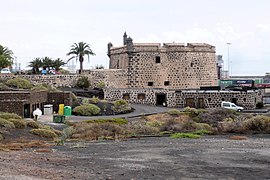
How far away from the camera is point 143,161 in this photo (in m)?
18.6

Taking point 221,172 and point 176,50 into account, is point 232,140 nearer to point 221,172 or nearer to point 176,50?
point 221,172

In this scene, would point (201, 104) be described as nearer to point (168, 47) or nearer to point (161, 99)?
point (161, 99)

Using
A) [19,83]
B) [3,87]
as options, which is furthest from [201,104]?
[3,87]

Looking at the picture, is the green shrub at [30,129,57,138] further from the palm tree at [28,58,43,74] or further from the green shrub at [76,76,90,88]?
the palm tree at [28,58,43,74]

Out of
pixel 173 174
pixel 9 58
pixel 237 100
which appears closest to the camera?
pixel 173 174

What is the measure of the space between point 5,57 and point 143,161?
44.1m

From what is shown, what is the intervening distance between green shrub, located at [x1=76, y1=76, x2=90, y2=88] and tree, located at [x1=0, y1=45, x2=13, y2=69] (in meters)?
9.70

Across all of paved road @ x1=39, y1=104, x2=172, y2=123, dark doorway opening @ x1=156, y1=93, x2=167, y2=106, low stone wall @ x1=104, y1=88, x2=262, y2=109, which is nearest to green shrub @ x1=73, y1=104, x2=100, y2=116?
paved road @ x1=39, y1=104, x2=172, y2=123

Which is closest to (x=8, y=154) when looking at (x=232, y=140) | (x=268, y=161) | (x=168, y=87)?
(x=268, y=161)

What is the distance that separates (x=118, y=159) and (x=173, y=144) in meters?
6.22

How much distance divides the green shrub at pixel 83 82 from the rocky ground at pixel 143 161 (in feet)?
96.6

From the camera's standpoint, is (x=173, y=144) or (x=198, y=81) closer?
(x=173, y=144)

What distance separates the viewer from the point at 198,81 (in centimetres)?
5762

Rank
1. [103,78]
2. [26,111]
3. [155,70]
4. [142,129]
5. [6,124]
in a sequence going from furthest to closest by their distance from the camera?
[155,70] < [103,78] < [26,111] < [142,129] < [6,124]
